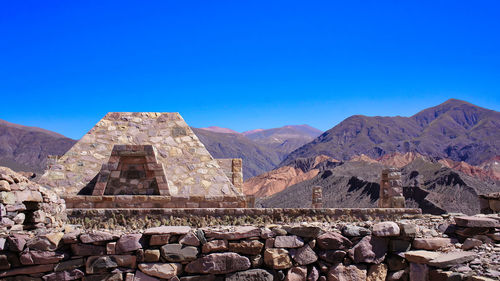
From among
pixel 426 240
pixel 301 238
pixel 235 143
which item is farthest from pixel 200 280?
pixel 235 143

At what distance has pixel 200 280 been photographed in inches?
200

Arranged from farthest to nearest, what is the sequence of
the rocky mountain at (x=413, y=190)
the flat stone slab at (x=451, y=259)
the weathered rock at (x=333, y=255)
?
the rocky mountain at (x=413, y=190)
the weathered rock at (x=333, y=255)
the flat stone slab at (x=451, y=259)

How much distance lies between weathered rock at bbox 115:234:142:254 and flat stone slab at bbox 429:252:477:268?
3127 mm

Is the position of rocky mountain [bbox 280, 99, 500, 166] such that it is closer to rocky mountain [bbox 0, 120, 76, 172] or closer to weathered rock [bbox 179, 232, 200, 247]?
rocky mountain [bbox 0, 120, 76, 172]

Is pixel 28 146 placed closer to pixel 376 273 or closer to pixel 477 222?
pixel 376 273

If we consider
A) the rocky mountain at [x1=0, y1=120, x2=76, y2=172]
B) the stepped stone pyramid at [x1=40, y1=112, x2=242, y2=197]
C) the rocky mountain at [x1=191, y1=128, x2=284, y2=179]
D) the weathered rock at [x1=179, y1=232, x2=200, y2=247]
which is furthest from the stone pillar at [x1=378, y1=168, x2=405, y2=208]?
the rocky mountain at [x1=191, y1=128, x2=284, y2=179]

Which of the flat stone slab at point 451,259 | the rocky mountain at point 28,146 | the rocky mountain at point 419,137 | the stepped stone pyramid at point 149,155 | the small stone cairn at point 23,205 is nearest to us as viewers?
the flat stone slab at point 451,259

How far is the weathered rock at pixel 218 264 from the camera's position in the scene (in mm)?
5066

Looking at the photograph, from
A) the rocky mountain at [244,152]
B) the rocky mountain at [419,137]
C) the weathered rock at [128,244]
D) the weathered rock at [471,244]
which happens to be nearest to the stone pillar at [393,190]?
the weathered rock at [471,244]

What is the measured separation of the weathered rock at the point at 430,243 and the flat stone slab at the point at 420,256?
0.12 metres

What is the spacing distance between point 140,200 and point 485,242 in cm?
748

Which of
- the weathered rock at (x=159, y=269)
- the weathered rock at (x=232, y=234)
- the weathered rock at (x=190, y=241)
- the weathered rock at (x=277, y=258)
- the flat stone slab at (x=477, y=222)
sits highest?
the flat stone slab at (x=477, y=222)

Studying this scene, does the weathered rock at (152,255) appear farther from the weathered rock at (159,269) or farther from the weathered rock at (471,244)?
the weathered rock at (471,244)

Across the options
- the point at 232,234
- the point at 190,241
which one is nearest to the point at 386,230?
the point at 232,234
